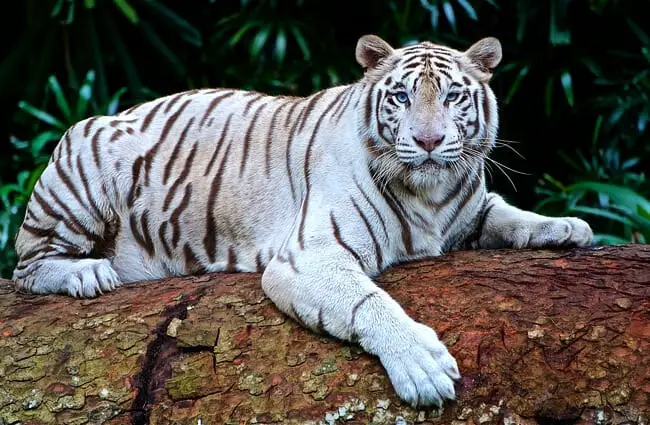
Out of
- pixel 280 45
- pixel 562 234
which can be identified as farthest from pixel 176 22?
pixel 562 234

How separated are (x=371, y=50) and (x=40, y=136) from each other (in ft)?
10.0

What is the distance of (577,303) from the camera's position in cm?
262

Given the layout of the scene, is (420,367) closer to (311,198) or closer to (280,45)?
(311,198)

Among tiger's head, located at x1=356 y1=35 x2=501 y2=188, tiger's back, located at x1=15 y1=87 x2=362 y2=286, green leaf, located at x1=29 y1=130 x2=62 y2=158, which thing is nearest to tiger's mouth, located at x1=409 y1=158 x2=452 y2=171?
tiger's head, located at x1=356 y1=35 x2=501 y2=188

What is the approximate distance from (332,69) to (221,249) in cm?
257

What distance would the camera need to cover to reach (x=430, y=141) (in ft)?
9.10

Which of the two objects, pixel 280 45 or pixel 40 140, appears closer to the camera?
pixel 40 140

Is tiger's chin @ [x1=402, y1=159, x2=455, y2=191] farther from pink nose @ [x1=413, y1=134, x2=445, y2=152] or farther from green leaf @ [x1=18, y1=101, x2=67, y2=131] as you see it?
green leaf @ [x1=18, y1=101, x2=67, y2=131]

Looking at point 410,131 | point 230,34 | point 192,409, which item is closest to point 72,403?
point 192,409

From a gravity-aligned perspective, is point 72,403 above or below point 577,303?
below

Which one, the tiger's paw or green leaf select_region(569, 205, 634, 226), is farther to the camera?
green leaf select_region(569, 205, 634, 226)

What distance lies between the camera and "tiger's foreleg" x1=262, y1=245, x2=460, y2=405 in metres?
2.42

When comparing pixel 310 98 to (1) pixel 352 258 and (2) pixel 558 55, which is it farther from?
(2) pixel 558 55

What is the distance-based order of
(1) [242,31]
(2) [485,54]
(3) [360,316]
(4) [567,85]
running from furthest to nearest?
1. (1) [242,31]
2. (4) [567,85]
3. (2) [485,54]
4. (3) [360,316]
